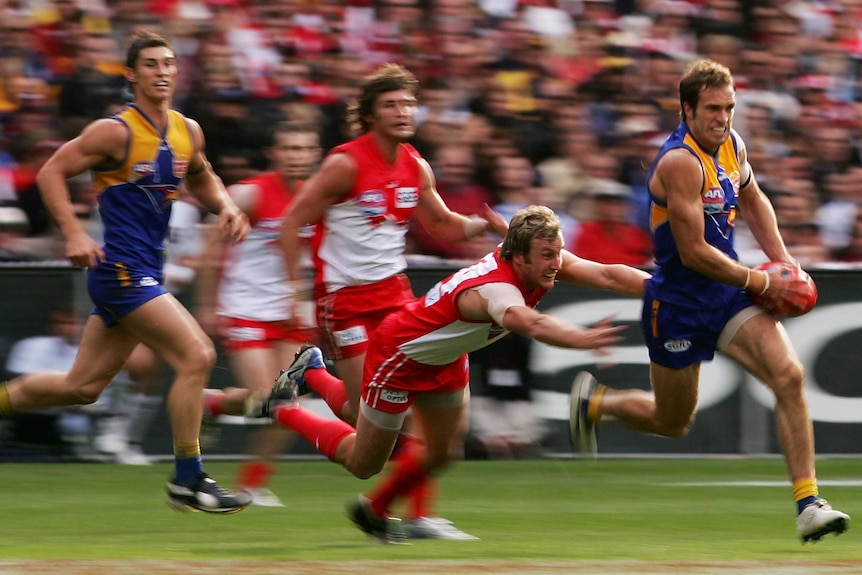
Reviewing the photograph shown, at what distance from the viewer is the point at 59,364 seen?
36.4 feet

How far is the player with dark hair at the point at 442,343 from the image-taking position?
6340 mm

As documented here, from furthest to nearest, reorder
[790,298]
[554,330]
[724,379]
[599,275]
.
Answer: [724,379]
[790,298]
[599,275]
[554,330]

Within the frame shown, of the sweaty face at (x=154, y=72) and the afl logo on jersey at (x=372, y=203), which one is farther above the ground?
the sweaty face at (x=154, y=72)

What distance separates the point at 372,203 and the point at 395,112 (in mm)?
504

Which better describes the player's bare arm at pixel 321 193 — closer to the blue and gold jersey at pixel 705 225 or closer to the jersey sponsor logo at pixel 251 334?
the jersey sponsor logo at pixel 251 334

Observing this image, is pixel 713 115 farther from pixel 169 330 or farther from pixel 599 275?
pixel 169 330

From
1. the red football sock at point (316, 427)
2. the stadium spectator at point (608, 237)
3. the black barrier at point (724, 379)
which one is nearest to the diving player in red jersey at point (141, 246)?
the red football sock at point (316, 427)

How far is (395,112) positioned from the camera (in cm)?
783

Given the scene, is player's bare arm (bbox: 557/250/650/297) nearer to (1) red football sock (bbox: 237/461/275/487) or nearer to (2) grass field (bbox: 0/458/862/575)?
(2) grass field (bbox: 0/458/862/575)

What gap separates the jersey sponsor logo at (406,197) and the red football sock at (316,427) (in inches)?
48.7

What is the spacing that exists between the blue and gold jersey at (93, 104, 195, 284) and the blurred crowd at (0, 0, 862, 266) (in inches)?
144

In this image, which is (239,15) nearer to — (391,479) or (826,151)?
(826,151)

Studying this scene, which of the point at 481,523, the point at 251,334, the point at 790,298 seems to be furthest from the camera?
the point at 251,334

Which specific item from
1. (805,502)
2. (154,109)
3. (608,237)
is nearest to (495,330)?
(805,502)
